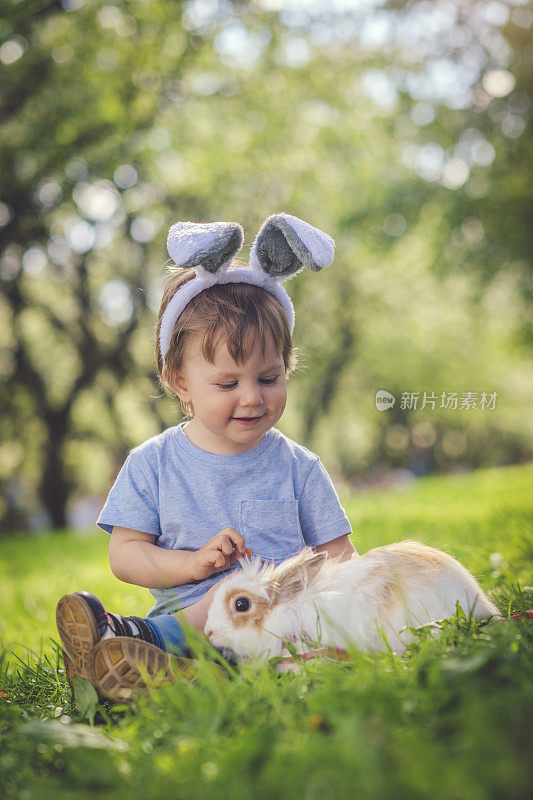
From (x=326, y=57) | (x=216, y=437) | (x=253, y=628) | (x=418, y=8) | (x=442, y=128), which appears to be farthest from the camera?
(x=326, y=57)

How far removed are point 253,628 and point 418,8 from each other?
8982 mm

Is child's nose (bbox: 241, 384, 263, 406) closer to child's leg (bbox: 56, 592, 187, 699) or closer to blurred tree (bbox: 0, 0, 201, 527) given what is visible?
child's leg (bbox: 56, 592, 187, 699)

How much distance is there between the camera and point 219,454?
295cm

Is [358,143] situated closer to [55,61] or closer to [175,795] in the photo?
[55,61]

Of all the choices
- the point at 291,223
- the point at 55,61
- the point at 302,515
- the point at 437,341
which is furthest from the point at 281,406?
the point at 437,341

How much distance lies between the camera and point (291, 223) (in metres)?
2.76

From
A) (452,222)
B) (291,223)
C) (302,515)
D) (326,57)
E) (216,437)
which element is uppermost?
(326,57)

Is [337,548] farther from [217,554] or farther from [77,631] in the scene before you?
[77,631]

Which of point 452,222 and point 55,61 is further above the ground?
point 55,61

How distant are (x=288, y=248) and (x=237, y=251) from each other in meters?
0.23

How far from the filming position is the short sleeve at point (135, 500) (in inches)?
112

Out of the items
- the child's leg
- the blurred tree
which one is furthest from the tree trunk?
the child's leg

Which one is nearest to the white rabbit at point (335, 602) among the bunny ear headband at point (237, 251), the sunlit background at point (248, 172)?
the bunny ear headband at point (237, 251)

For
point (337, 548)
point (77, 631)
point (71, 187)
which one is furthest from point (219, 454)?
point (71, 187)
